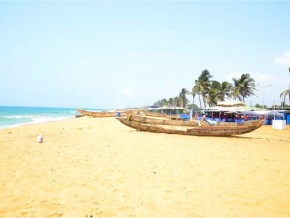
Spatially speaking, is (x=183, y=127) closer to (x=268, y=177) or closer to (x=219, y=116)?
(x=268, y=177)

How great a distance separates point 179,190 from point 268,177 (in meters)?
3.30

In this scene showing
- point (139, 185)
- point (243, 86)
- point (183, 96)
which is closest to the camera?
point (139, 185)

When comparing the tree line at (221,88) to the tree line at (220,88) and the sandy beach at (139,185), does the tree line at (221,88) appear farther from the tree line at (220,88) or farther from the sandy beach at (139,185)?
the sandy beach at (139,185)

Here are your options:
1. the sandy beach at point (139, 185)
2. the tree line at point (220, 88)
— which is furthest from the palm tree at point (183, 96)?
the sandy beach at point (139, 185)

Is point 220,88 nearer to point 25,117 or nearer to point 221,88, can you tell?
point 221,88

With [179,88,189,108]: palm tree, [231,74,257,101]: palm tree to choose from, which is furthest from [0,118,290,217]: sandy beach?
[179,88,189,108]: palm tree

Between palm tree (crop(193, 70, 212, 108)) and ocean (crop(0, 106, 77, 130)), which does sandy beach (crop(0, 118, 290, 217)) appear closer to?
ocean (crop(0, 106, 77, 130))

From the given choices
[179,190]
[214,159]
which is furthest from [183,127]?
[179,190]

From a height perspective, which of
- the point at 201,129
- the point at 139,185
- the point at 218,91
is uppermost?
the point at 218,91

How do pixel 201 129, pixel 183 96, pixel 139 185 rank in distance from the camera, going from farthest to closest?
pixel 183 96
pixel 201 129
pixel 139 185

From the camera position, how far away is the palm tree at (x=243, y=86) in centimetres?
5475

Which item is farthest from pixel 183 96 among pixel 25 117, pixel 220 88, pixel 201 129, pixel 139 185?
pixel 139 185

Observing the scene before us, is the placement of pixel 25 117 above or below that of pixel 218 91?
below

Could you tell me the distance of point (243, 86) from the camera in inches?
2153
